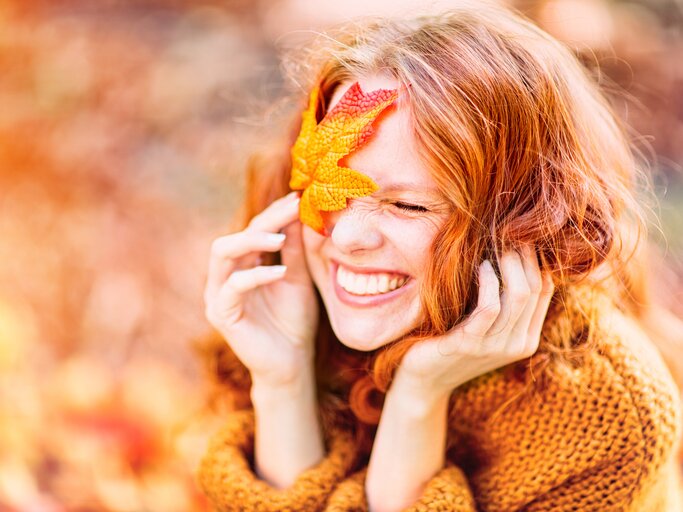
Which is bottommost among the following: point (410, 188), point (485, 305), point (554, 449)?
point (554, 449)

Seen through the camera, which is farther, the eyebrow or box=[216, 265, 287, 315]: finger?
box=[216, 265, 287, 315]: finger

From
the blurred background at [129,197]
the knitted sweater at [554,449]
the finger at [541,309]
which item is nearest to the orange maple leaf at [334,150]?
the finger at [541,309]

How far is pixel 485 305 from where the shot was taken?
1.08m

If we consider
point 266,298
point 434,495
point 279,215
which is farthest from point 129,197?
point 434,495

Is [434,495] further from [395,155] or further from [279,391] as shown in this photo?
[395,155]

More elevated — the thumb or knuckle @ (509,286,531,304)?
knuckle @ (509,286,531,304)

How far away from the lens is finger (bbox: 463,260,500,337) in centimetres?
108

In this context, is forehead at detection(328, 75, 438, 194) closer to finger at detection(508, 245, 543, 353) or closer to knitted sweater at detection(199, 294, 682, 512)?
finger at detection(508, 245, 543, 353)

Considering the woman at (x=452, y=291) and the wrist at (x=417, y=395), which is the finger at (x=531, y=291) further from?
the wrist at (x=417, y=395)

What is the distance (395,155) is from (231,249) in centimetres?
38

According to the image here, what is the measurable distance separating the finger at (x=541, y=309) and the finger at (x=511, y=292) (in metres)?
0.05

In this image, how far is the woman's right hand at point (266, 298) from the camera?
1.26 m

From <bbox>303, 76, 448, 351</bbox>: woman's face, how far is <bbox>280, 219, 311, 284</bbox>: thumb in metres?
0.12

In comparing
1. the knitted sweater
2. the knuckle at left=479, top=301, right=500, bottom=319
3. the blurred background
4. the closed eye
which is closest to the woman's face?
the closed eye
